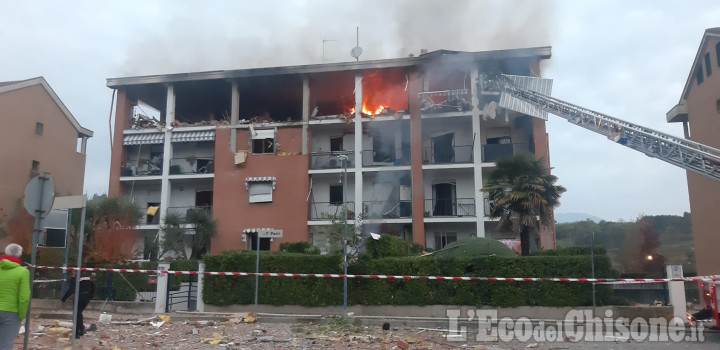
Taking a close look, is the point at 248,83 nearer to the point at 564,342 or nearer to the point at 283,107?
the point at 283,107

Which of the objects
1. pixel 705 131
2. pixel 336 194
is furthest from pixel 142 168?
pixel 705 131

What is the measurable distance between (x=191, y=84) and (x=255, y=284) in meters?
19.0

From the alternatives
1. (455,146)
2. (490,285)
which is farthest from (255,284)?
(455,146)

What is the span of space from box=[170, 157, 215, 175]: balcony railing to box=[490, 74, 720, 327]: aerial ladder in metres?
17.0

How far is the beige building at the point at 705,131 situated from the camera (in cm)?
2281

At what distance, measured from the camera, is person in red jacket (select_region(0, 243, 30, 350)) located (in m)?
6.39

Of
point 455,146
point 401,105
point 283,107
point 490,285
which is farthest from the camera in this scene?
point 283,107

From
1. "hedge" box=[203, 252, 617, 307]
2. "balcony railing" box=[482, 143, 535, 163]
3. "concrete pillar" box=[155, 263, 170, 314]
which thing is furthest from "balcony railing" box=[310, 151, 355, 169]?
"concrete pillar" box=[155, 263, 170, 314]

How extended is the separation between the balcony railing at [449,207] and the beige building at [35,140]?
19224 mm

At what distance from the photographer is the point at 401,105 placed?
30.4m

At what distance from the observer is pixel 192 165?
3186cm

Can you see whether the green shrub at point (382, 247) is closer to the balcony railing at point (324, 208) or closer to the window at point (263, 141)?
the balcony railing at point (324, 208)

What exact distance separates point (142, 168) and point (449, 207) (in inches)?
735

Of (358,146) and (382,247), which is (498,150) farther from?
(382,247)
